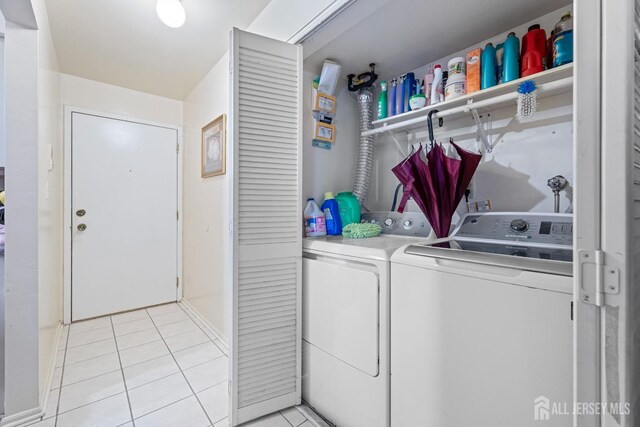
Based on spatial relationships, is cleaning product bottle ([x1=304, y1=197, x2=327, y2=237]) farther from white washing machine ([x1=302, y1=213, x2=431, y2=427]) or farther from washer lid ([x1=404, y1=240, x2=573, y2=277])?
washer lid ([x1=404, y1=240, x2=573, y2=277])

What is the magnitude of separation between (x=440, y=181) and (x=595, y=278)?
91 centimetres

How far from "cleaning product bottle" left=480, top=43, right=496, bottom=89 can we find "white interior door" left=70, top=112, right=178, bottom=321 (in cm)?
333

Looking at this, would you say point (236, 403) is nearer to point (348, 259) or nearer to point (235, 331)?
point (235, 331)

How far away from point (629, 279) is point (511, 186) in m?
1.10

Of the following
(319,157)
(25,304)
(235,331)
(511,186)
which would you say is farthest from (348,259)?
(25,304)

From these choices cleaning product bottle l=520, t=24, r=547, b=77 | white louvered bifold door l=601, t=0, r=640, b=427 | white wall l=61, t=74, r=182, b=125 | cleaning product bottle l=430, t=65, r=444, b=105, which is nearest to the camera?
white louvered bifold door l=601, t=0, r=640, b=427

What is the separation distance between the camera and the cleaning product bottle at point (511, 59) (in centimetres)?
142

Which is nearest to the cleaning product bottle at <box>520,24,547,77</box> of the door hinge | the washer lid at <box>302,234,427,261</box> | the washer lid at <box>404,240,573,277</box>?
the washer lid at <box>404,240,573,277</box>

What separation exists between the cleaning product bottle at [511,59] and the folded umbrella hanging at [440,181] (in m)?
0.41

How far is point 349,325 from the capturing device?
4.61ft

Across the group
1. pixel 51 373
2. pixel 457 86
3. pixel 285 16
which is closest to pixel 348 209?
pixel 457 86

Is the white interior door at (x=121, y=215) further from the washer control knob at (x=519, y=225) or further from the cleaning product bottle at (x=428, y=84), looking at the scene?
the washer control knob at (x=519, y=225)

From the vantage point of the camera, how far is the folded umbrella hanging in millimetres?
1482

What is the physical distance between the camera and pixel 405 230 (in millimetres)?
1779
